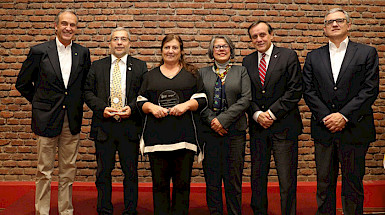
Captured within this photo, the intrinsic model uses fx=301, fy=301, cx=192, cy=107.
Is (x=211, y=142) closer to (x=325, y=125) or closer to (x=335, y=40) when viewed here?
(x=325, y=125)

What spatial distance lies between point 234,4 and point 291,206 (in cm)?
251

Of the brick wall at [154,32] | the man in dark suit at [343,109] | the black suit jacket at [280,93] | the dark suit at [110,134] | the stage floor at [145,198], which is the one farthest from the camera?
the brick wall at [154,32]

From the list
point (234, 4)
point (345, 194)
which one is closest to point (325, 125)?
point (345, 194)

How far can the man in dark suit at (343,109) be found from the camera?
2.44m

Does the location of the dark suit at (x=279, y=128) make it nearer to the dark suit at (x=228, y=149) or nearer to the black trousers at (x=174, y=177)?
the dark suit at (x=228, y=149)

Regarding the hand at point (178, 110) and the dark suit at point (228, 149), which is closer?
the hand at point (178, 110)

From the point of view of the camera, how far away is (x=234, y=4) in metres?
3.83

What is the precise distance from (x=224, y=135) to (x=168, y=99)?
58cm

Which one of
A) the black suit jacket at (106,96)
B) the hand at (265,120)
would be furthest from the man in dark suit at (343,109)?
the black suit jacket at (106,96)

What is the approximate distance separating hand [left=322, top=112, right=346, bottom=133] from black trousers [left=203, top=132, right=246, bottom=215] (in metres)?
0.70

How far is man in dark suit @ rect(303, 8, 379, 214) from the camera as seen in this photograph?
96.0 inches

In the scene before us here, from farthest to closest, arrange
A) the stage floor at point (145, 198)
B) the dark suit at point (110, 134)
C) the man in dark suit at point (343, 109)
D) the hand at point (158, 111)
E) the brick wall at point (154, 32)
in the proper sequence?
the brick wall at point (154, 32), the stage floor at point (145, 198), the dark suit at point (110, 134), the man in dark suit at point (343, 109), the hand at point (158, 111)

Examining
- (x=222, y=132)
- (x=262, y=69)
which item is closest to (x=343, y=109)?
(x=262, y=69)

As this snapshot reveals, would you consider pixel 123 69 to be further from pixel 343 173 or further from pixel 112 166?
pixel 343 173
